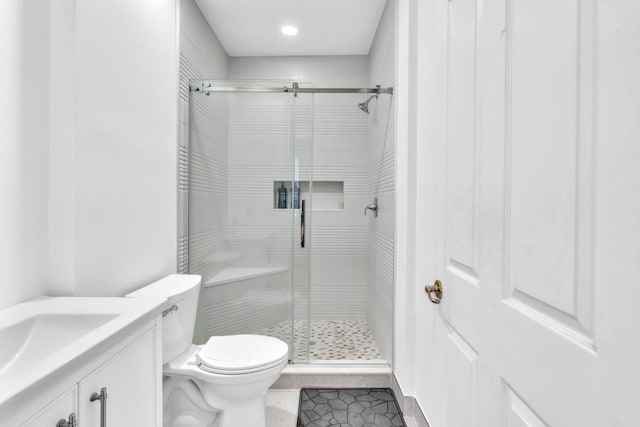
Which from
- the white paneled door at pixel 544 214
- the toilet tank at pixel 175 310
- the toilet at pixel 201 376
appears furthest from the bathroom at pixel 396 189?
the toilet at pixel 201 376

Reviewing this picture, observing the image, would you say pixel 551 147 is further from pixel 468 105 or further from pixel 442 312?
pixel 442 312

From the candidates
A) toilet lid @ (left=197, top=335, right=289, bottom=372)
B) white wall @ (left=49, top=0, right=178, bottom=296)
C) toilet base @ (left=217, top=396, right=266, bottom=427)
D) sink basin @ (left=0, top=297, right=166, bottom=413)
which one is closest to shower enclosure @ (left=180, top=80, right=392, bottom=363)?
white wall @ (left=49, top=0, right=178, bottom=296)

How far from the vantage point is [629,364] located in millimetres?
435

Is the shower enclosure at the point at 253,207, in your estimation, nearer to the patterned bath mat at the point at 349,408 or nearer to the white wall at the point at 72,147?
the patterned bath mat at the point at 349,408

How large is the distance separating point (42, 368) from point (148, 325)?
379 millimetres

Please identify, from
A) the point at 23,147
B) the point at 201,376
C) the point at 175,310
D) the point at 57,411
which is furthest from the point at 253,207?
the point at 57,411

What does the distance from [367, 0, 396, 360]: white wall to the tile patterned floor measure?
0.09 metres

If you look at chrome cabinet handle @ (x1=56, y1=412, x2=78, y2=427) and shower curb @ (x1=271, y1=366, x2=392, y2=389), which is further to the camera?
shower curb @ (x1=271, y1=366, x2=392, y2=389)

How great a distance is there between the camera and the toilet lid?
146cm

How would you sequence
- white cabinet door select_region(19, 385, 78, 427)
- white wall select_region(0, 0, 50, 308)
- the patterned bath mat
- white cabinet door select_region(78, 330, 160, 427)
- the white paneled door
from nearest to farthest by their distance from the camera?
1. the white paneled door
2. white cabinet door select_region(19, 385, 78, 427)
3. white cabinet door select_region(78, 330, 160, 427)
4. white wall select_region(0, 0, 50, 308)
5. the patterned bath mat

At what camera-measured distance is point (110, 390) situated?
2.63ft

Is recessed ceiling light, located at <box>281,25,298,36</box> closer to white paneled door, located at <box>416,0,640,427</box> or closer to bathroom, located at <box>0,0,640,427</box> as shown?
A: bathroom, located at <box>0,0,640,427</box>

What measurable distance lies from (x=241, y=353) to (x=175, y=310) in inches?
16.2

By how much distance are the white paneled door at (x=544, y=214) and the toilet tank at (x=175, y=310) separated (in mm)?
1129
